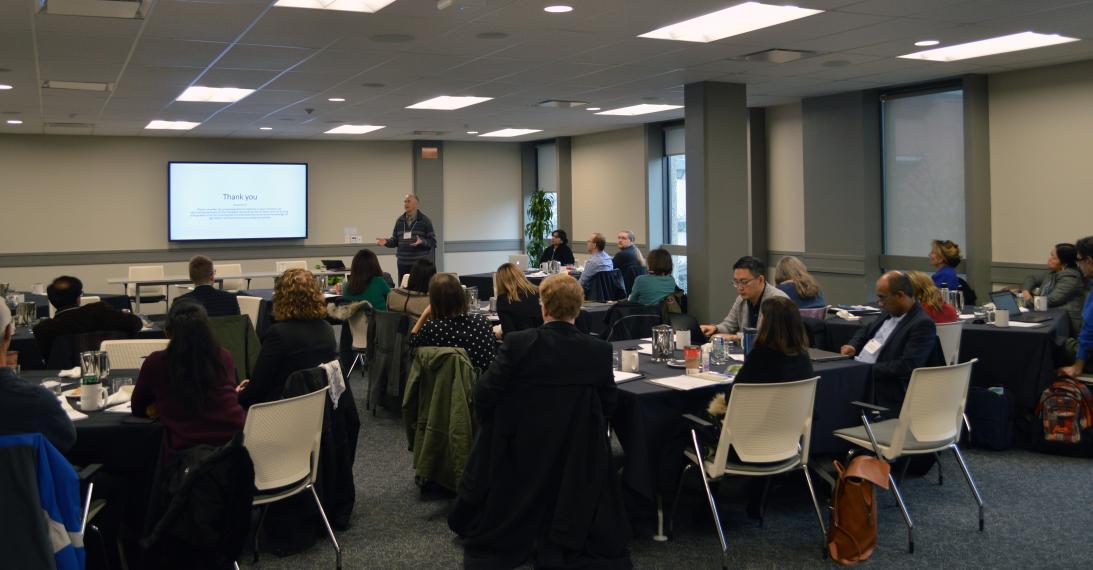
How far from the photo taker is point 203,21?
6227 mm

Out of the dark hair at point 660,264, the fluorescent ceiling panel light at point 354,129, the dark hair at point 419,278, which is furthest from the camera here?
the fluorescent ceiling panel light at point 354,129

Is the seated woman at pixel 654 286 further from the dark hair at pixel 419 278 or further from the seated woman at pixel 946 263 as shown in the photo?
the seated woman at pixel 946 263

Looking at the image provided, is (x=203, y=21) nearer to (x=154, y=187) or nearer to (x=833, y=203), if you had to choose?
(x=833, y=203)

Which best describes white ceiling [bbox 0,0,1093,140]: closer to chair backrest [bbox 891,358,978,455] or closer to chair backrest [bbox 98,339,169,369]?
chair backrest [bbox 98,339,169,369]

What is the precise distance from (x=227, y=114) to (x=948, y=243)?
28.9 ft

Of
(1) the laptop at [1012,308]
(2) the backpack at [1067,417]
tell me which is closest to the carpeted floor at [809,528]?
(2) the backpack at [1067,417]

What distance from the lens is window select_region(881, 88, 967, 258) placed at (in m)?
10.2

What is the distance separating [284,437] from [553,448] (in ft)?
3.78

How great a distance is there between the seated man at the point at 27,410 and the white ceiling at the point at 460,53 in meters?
3.44

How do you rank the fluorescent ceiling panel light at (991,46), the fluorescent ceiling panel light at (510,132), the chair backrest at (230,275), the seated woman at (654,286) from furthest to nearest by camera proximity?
1. the fluorescent ceiling panel light at (510,132)
2. the chair backrest at (230,275)
3. the seated woman at (654,286)
4. the fluorescent ceiling panel light at (991,46)

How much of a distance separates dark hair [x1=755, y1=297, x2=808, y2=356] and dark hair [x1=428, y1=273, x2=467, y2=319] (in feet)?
6.31

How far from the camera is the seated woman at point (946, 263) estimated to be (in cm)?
802

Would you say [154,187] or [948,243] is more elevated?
[154,187]

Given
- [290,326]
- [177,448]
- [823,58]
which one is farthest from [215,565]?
[823,58]
